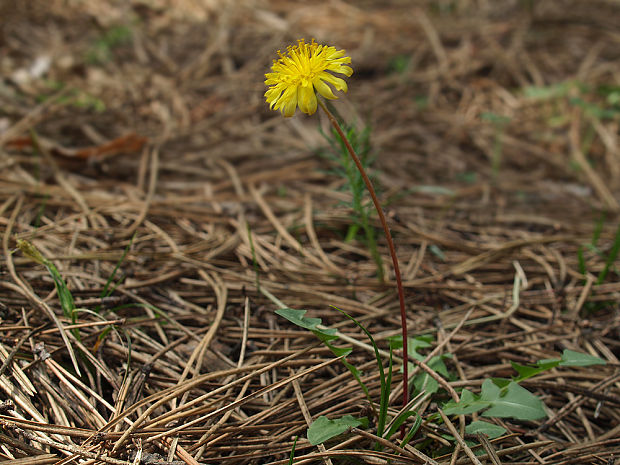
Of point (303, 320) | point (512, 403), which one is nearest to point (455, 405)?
point (512, 403)

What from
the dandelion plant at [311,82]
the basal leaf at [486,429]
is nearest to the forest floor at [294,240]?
the basal leaf at [486,429]

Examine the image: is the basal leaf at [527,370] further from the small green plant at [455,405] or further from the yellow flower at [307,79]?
the yellow flower at [307,79]

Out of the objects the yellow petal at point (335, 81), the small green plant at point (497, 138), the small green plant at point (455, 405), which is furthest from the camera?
the small green plant at point (497, 138)

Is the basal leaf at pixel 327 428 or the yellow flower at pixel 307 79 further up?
the yellow flower at pixel 307 79

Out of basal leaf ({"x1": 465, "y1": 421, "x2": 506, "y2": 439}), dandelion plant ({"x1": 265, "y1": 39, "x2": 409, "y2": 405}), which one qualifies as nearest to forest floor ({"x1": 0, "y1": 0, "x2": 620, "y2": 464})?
basal leaf ({"x1": 465, "y1": 421, "x2": 506, "y2": 439})

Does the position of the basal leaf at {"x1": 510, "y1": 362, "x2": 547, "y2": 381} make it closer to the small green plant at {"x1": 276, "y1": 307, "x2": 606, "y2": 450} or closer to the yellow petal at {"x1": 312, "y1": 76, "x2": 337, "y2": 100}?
the small green plant at {"x1": 276, "y1": 307, "x2": 606, "y2": 450}

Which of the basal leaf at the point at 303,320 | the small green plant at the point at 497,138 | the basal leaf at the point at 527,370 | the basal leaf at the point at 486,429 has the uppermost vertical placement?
the small green plant at the point at 497,138

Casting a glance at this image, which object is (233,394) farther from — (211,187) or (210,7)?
(210,7)
